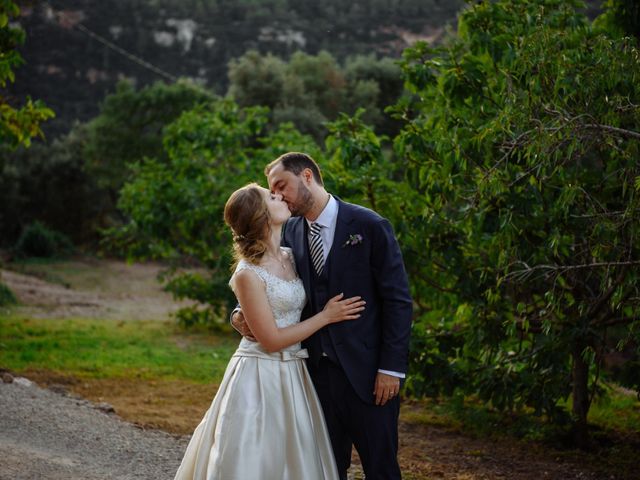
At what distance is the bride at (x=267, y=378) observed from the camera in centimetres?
418

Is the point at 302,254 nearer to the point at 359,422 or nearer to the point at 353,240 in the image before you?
the point at 353,240

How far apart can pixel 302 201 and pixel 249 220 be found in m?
0.30

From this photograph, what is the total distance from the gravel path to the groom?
7.87 feet

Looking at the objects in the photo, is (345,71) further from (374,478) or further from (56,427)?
(374,478)

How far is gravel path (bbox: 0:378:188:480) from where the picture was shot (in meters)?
5.95

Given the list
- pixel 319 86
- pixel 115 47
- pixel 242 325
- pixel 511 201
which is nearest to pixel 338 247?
pixel 242 325

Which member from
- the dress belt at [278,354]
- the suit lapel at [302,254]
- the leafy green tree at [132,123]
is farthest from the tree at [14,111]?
the leafy green tree at [132,123]

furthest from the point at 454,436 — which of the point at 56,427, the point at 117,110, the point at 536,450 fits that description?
the point at 117,110

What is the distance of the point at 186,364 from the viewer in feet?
39.4

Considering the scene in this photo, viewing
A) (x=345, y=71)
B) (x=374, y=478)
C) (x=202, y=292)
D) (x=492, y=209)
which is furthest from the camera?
(x=345, y=71)

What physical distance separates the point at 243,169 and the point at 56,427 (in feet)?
22.2

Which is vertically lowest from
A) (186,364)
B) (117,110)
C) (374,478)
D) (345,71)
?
(186,364)

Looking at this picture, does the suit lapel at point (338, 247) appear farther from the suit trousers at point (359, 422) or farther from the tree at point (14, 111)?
the tree at point (14, 111)

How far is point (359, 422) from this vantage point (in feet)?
13.8
